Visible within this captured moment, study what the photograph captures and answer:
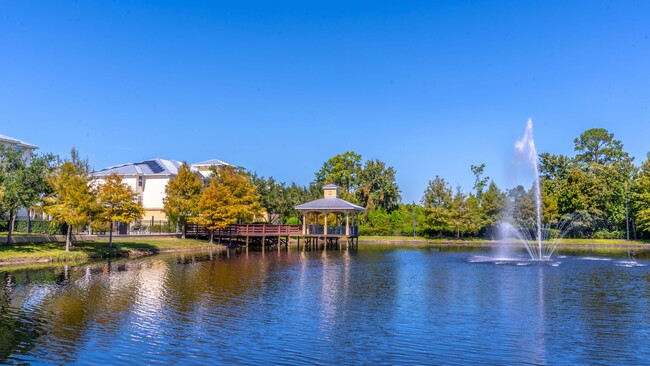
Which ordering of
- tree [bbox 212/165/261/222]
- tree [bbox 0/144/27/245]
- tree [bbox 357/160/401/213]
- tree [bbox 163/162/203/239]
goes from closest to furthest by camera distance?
tree [bbox 0/144/27/245] < tree [bbox 163/162/203/239] < tree [bbox 212/165/261/222] < tree [bbox 357/160/401/213]

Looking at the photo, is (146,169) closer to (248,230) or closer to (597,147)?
(248,230)

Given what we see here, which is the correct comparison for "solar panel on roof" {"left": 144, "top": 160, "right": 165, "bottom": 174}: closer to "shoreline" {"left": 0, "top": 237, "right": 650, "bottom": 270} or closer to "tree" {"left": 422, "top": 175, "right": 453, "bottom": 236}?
"shoreline" {"left": 0, "top": 237, "right": 650, "bottom": 270}

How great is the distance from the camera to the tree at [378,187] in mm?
85125

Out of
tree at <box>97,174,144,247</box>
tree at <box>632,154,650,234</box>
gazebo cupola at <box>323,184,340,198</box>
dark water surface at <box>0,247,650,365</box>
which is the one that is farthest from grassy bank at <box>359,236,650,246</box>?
dark water surface at <box>0,247,650,365</box>

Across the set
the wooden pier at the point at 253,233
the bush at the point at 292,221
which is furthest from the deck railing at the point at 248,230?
the bush at the point at 292,221

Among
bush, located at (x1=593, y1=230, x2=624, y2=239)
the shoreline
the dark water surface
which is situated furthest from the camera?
bush, located at (x1=593, y1=230, x2=624, y2=239)

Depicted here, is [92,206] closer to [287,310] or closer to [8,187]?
[8,187]

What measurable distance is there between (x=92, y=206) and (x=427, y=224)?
4797 centimetres

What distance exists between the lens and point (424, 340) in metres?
14.1

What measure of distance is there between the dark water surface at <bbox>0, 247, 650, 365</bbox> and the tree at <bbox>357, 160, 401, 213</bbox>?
5567cm

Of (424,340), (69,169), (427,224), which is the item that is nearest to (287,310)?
(424,340)

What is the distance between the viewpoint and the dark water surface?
42.0 ft

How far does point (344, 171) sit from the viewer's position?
88.0 m

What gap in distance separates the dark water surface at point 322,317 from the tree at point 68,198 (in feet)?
23.3
